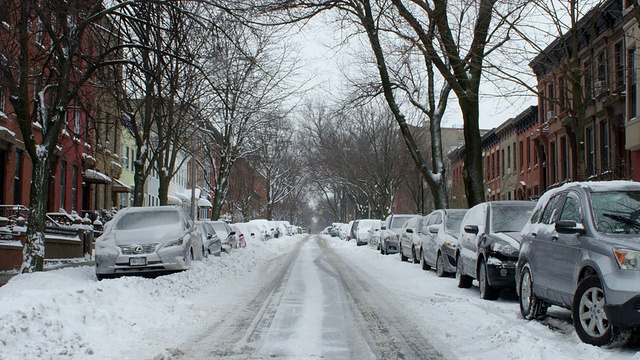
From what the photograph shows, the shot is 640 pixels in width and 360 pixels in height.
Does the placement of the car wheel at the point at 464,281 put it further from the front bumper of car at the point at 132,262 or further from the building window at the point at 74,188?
the building window at the point at 74,188

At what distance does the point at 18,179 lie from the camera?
2548 centimetres

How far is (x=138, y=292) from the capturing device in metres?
11.6

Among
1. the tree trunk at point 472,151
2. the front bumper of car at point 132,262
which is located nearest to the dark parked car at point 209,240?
the front bumper of car at point 132,262

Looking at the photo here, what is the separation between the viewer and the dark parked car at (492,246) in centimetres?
1191

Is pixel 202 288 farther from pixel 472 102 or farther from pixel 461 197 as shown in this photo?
pixel 461 197

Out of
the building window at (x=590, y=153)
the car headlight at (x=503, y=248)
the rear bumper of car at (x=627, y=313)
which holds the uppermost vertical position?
the building window at (x=590, y=153)

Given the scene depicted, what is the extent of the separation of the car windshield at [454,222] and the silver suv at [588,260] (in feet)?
24.6

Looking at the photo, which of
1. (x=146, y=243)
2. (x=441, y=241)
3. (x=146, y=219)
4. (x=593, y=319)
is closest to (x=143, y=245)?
(x=146, y=243)

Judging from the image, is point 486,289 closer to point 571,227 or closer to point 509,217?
point 509,217

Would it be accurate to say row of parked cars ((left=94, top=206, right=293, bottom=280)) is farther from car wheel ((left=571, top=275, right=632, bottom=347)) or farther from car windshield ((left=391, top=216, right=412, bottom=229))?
car windshield ((left=391, top=216, right=412, bottom=229))

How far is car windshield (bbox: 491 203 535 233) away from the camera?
13086 millimetres

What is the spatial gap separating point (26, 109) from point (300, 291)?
6404mm

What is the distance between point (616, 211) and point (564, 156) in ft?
92.3

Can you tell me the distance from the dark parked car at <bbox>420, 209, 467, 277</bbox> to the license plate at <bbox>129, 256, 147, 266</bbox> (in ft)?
22.6
